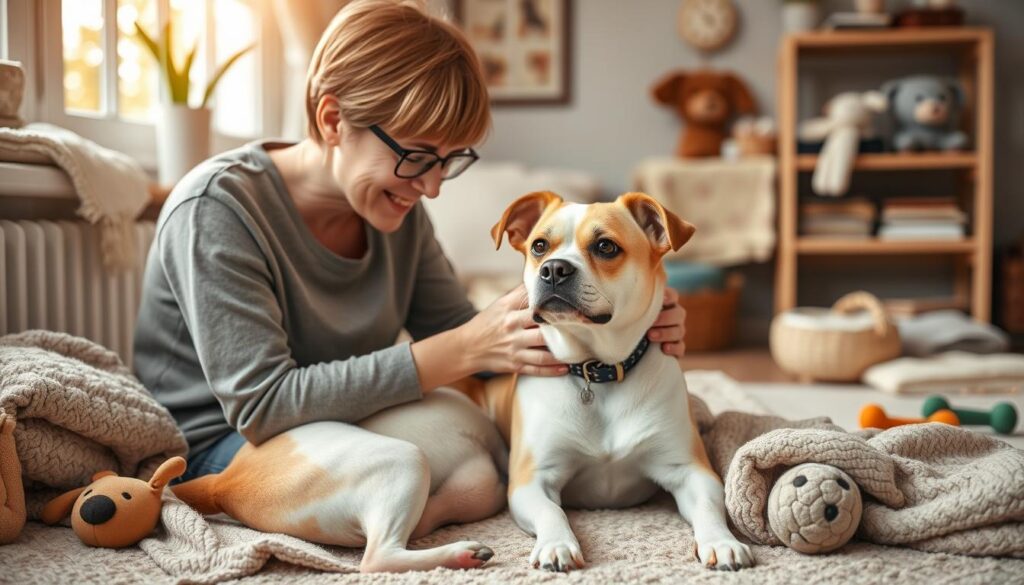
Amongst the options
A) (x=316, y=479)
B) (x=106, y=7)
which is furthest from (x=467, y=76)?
(x=106, y=7)

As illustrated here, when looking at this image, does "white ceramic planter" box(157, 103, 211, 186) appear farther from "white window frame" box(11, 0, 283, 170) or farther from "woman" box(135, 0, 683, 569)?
"woman" box(135, 0, 683, 569)

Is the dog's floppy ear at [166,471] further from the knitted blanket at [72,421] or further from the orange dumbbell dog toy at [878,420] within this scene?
the orange dumbbell dog toy at [878,420]

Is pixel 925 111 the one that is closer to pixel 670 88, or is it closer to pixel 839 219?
pixel 839 219

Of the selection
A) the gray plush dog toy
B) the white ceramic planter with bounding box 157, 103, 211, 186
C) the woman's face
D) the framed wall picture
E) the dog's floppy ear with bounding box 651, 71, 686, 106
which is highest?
the framed wall picture

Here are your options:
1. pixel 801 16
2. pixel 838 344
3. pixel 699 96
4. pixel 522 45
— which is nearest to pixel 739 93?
pixel 699 96

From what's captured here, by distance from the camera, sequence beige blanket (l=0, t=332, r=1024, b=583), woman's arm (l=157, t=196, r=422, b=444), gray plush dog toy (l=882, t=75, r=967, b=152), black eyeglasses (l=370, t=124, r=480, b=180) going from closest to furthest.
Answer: beige blanket (l=0, t=332, r=1024, b=583) → woman's arm (l=157, t=196, r=422, b=444) → black eyeglasses (l=370, t=124, r=480, b=180) → gray plush dog toy (l=882, t=75, r=967, b=152)

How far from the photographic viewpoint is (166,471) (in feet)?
4.65

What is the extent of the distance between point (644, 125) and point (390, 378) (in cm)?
351

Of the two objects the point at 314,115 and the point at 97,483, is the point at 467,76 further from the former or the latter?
the point at 97,483

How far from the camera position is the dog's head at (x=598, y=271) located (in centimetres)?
137

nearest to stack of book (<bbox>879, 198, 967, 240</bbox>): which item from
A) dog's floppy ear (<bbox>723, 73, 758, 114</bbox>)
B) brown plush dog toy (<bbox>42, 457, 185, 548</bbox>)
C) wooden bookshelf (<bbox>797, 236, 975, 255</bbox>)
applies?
wooden bookshelf (<bbox>797, 236, 975, 255</bbox>)

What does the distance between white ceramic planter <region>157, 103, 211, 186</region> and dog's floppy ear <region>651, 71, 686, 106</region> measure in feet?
8.46

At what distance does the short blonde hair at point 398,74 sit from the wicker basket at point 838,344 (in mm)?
2076

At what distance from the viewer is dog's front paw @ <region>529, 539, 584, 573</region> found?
1.27 metres
